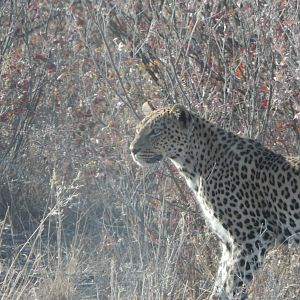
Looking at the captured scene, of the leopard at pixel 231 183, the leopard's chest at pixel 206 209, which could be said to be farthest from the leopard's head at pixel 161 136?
the leopard's chest at pixel 206 209

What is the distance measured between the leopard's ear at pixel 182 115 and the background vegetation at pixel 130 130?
34 cm

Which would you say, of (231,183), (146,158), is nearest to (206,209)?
(231,183)

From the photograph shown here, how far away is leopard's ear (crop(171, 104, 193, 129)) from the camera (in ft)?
23.9

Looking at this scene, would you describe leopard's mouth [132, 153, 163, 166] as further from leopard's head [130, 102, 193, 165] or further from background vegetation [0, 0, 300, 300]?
background vegetation [0, 0, 300, 300]

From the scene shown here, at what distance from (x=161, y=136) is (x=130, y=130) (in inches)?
45.2

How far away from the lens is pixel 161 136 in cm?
740

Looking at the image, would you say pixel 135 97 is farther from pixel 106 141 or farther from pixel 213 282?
pixel 213 282

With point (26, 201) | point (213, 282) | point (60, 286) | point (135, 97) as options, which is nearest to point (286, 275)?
point (213, 282)

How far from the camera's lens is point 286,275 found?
7.05 meters

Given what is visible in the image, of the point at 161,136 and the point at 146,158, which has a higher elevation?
the point at 161,136

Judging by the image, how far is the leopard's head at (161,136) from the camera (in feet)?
24.1

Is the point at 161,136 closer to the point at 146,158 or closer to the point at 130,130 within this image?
the point at 146,158

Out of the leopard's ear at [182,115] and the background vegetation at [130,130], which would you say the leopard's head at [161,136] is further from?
the background vegetation at [130,130]

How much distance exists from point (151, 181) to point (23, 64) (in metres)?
1.94
